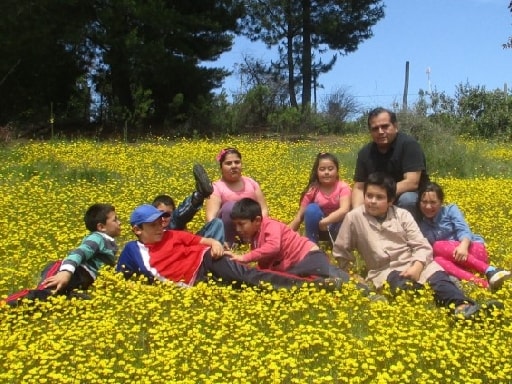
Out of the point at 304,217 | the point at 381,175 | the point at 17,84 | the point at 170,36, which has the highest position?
the point at 170,36

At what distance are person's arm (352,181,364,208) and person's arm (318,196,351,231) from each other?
0.11 m

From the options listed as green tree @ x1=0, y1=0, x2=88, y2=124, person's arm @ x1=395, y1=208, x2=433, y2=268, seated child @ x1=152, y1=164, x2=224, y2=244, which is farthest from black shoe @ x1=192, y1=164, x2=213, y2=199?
green tree @ x1=0, y1=0, x2=88, y2=124

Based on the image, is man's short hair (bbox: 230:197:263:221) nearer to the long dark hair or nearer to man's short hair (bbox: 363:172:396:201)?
man's short hair (bbox: 363:172:396:201)

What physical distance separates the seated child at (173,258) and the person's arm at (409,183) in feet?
5.02

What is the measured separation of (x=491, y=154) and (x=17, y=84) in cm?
1325

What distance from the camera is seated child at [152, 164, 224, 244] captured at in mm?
5961

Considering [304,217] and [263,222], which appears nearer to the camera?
[263,222]

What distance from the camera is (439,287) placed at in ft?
16.2

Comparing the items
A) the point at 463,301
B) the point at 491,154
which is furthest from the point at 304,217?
the point at 491,154

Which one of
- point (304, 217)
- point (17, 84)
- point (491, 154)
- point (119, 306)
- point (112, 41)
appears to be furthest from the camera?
point (17, 84)

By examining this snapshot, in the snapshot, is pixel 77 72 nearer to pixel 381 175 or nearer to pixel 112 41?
pixel 112 41

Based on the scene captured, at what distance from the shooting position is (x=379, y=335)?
414 cm

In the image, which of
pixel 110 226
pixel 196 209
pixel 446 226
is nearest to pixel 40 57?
pixel 196 209

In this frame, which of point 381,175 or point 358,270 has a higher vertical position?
point 381,175
